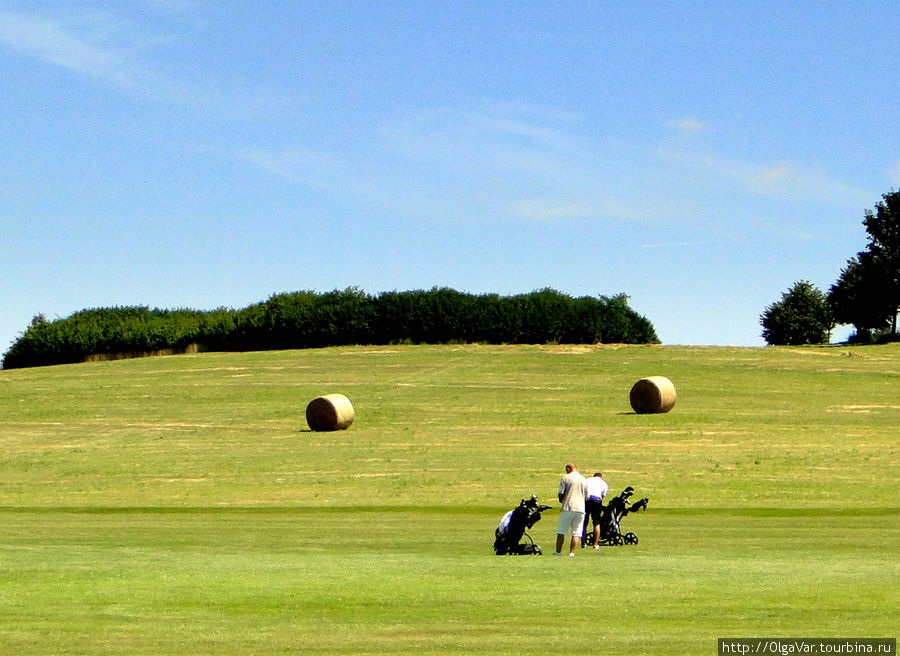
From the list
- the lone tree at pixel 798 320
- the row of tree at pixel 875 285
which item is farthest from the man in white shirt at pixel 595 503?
the lone tree at pixel 798 320

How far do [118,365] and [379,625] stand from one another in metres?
69.6

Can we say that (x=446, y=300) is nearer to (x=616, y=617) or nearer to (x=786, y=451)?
(x=786, y=451)

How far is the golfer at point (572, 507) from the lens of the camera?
65.7ft

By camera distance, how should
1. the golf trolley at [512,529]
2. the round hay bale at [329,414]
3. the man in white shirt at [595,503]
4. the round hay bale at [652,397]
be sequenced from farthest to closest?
the round hay bale at [652,397], the round hay bale at [329,414], the man in white shirt at [595,503], the golf trolley at [512,529]

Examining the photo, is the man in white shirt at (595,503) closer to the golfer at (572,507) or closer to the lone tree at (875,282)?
the golfer at (572,507)

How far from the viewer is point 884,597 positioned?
13383 millimetres

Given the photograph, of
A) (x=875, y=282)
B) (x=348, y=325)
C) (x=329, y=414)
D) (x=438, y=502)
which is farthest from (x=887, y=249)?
(x=438, y=502)

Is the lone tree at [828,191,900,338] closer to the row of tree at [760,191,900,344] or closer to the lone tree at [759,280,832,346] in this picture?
the row of tree at [760,191,900,344]

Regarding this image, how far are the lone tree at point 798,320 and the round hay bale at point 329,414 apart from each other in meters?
A: 81.5

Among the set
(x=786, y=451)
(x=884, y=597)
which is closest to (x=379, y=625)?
(x=884, y=597)

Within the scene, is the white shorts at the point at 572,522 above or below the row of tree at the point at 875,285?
below

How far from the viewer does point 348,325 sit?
3408 inches

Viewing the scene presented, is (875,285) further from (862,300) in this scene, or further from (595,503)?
(595,503)

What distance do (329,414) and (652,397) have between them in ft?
44.4
